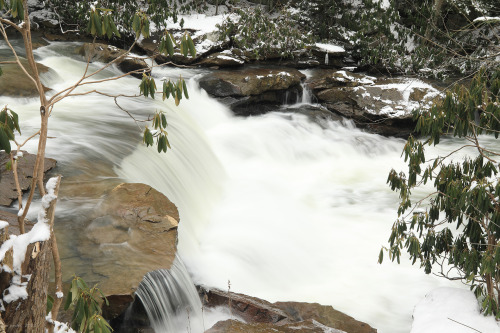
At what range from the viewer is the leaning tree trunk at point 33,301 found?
7.16 ft

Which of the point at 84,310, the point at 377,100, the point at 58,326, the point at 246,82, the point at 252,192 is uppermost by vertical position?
the point at 84,310

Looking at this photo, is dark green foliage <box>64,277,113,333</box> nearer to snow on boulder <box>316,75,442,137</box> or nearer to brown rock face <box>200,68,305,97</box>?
brown rock face <box>200,68,305,97</box>

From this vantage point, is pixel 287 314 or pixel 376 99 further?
pixel 376 99

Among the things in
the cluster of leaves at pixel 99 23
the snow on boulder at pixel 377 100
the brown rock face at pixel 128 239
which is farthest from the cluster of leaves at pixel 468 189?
the snow on boulder at pixel 377 100

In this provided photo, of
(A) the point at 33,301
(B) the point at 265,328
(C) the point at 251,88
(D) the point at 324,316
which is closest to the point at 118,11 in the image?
(C) the point at 251,88

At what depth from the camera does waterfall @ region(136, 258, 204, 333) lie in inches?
162

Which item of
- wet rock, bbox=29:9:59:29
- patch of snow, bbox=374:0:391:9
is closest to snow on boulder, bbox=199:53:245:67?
wet rock, bbox=29:9:59:29

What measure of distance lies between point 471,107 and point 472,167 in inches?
23.2

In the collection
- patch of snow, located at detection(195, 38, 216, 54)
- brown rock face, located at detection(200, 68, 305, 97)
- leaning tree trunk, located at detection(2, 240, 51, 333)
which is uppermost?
patch of snow, located at detection(195, 38, 216, 54)

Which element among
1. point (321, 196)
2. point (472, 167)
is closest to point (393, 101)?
point (321, 196)

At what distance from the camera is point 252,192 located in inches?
331

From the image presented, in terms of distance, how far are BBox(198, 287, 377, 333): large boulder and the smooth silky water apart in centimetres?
51

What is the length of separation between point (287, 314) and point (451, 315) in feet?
5.21

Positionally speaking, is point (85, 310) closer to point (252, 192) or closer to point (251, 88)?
point (252, 192)
